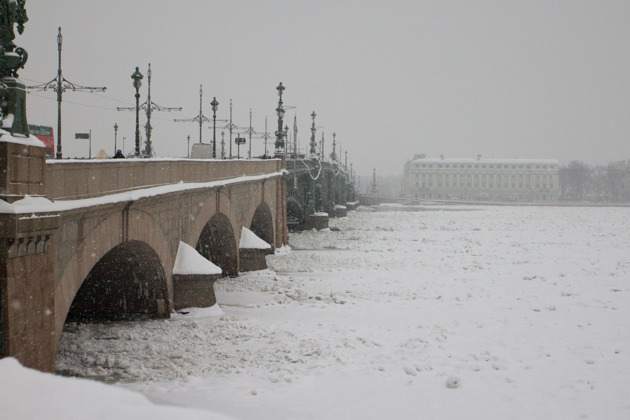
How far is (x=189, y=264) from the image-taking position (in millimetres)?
17094

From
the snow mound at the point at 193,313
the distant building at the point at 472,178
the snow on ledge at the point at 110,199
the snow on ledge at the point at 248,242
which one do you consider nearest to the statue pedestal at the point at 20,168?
the snow on ledge at the point at 110,199

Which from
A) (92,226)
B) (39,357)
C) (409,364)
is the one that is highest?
(92,226)

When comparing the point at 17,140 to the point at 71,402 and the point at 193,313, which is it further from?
the point at 193,313

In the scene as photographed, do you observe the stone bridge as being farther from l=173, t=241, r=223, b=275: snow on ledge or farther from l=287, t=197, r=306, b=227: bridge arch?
l=287, t=197, r=306, b=227: bridge arch

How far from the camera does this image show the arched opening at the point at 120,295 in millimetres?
16109

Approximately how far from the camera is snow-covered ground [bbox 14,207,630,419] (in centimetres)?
1138

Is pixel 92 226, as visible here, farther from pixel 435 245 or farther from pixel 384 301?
pixel 435 245

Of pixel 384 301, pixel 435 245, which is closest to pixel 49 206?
pixel 384 301

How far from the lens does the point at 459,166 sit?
17325 centimetres

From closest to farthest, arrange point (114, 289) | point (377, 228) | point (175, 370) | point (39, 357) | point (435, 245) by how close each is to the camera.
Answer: point (39, 357), point (175, 370), point (114, 289), point (435, 245), point (377, 228)

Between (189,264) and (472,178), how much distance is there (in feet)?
527

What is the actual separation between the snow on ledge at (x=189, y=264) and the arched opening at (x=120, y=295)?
702mm

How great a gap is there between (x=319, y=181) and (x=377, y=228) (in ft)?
21.3

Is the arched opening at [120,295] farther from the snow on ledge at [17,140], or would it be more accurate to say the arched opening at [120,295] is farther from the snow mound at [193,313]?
the snow on ledge at [17,140]
